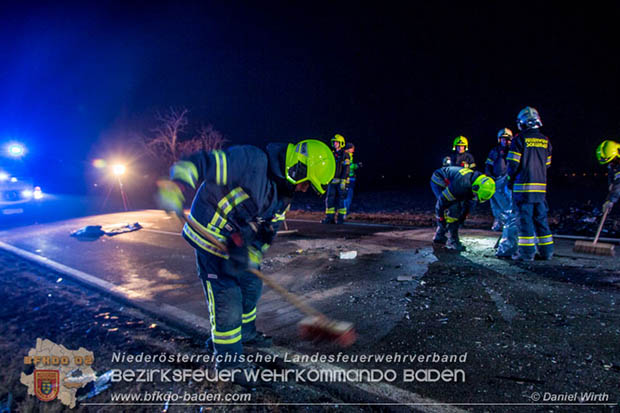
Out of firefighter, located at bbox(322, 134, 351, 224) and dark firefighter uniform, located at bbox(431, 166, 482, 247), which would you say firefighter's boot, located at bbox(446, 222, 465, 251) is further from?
firefighter, located at bbox(322, 134, 351, 224)

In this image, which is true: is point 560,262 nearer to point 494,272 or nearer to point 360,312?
point 494,272

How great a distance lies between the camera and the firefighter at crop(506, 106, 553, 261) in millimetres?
5004

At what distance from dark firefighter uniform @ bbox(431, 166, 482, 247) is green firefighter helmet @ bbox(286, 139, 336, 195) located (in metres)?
3.53

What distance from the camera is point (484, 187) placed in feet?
16.6

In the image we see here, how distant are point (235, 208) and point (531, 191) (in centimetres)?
462

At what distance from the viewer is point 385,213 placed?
450 inches

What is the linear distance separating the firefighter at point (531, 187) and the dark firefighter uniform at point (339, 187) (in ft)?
16.5

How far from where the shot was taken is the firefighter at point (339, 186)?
9.63m

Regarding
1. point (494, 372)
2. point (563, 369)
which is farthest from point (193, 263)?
point (563, 369)

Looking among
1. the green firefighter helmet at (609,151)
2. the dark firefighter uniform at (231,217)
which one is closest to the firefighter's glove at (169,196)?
the dark firefighter uniform at (231,217)

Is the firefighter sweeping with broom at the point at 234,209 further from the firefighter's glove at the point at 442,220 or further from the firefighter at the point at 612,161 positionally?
the firefighter at the point at 612,161

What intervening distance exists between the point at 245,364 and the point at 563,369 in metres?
2.36

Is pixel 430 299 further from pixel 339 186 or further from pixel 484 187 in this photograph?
pixel 339 186

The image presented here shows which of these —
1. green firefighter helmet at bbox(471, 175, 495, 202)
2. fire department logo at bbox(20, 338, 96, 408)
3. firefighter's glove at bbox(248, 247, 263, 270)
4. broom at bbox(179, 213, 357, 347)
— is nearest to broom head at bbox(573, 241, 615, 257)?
green firefighter helmet at bbox(471, 175, 495, 202)
